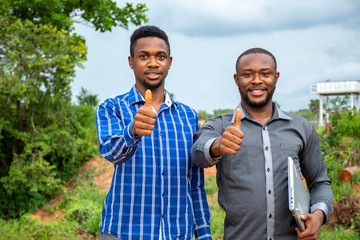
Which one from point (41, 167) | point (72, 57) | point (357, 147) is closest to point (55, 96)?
point (72, 57)

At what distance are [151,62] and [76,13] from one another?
27.5 feet

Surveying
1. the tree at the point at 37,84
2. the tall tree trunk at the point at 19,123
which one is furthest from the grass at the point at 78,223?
the tall tree trunk at the point at 19,123

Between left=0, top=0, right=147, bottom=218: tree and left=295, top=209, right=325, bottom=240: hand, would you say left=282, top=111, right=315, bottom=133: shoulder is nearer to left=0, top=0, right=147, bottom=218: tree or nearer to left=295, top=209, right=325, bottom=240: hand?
left=295, top=209, right=325, bottom=240: hand

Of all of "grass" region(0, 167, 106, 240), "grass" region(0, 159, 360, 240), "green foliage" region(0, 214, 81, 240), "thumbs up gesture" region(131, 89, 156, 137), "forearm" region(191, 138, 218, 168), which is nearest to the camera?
"thumbs up gesture" region(131, 89, 156, 137)

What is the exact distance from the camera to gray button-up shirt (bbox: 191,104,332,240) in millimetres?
2346

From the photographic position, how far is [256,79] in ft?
8.15

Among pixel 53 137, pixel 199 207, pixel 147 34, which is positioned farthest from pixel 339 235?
pixel 53 137

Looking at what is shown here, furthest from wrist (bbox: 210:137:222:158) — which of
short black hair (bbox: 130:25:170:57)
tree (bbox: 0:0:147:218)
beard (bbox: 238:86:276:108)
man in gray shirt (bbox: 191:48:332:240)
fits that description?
tree (bbox: 0:0:147:218)

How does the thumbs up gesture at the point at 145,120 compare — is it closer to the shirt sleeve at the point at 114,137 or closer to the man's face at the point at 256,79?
the shirt sleeve at the point at 114,137

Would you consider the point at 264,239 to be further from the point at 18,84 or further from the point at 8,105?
the point at 8,105

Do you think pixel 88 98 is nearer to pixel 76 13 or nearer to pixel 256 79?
pixel 76 13

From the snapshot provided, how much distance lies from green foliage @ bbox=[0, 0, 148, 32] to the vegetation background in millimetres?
23

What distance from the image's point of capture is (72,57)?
346 inches

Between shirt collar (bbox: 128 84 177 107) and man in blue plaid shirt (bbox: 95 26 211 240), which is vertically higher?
shirt collar (bbox: 128 84 177 107)
